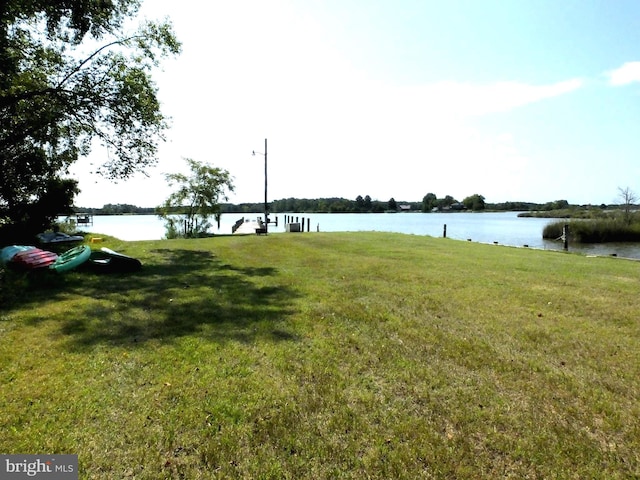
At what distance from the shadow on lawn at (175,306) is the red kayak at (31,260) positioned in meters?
1.16

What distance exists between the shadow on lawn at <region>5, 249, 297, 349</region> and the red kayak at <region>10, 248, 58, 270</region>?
3.80ft

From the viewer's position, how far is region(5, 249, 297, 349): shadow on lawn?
15.3 ft

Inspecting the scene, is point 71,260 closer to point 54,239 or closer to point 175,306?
point 175,306

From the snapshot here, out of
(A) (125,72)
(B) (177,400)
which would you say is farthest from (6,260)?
(B) (177,400)

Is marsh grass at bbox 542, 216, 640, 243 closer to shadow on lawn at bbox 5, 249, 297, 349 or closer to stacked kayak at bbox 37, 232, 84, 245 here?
shadow on lawn at bbox 5, 249, 297, 349

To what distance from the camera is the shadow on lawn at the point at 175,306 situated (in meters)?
4.66

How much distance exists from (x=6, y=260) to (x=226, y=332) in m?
7.73

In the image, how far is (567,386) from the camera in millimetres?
3348

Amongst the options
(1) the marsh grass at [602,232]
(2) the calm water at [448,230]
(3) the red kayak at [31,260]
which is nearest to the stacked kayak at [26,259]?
(3) the red kayak at [31,260]

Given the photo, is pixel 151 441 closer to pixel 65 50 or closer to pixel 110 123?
pixel 110 123

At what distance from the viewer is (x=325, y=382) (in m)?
3.39

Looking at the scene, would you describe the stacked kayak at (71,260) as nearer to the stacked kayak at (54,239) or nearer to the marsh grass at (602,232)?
the stacked kayak at (54,239)

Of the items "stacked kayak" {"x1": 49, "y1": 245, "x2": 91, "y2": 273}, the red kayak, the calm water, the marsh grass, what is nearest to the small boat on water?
"stacked kayak" {"x1": 49, "y1": 245, "x2": 91, "y2": 273}

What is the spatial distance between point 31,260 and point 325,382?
28.5 ft
